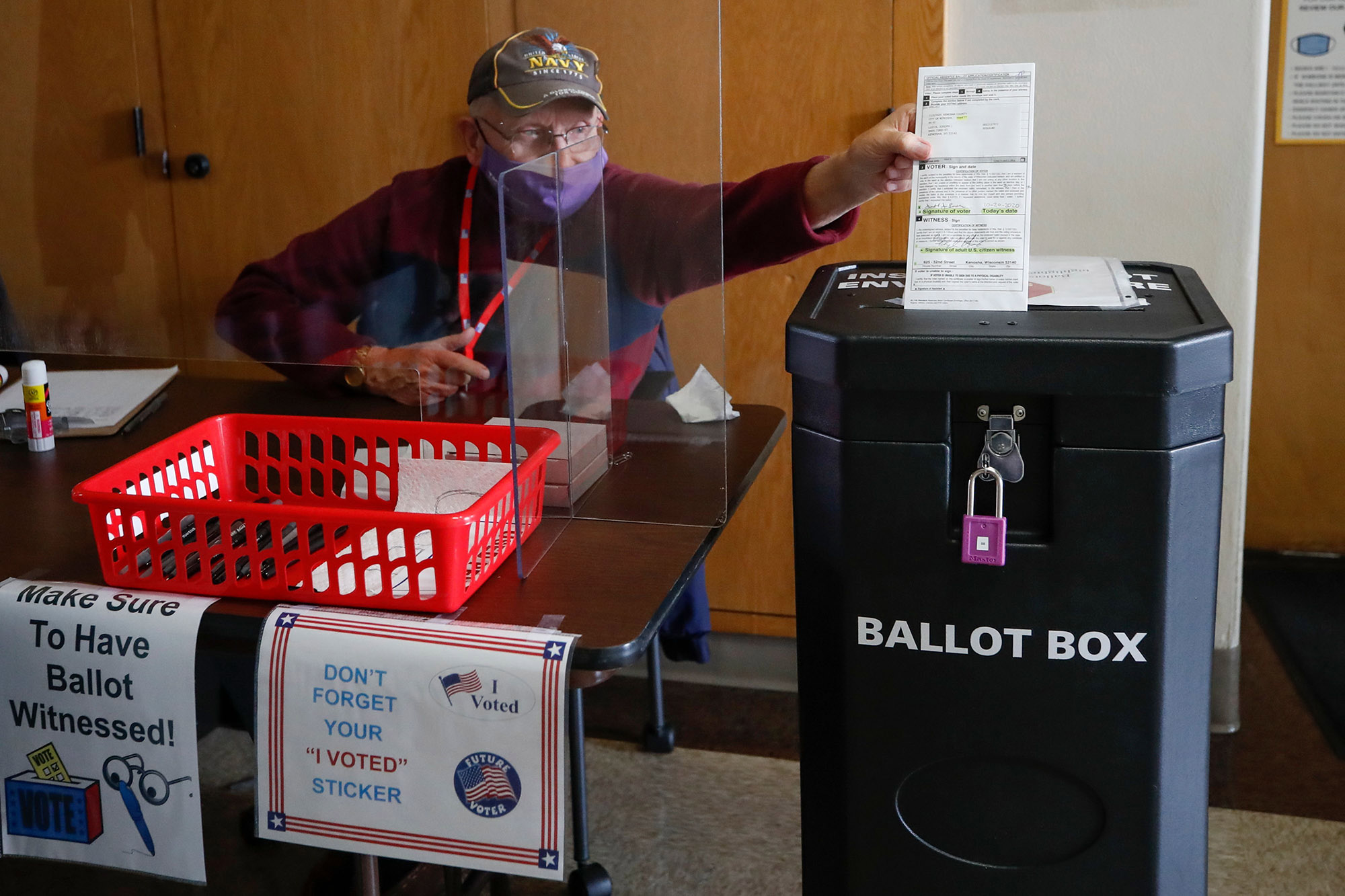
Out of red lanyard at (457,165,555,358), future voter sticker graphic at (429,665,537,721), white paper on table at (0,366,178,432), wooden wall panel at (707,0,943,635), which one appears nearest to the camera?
future voter sticker graphic at (429,665,537,721)

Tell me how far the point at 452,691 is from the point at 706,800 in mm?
1245

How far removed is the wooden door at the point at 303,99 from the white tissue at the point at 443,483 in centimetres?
94

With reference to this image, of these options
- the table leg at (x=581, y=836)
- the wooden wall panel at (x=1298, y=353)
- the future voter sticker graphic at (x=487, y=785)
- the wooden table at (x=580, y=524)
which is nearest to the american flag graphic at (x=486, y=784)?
the future voter sticker graphic at (x=487, y=785)

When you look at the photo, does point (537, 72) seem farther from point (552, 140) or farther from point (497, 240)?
point (497, 240)

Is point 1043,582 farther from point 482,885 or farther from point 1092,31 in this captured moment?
point 1092,31

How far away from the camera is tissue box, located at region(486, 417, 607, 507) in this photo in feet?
4.54

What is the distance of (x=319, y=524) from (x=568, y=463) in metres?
0.28

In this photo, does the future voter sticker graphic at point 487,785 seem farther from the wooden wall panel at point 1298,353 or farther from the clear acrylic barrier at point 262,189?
the wooden wall panel at point 1298,353

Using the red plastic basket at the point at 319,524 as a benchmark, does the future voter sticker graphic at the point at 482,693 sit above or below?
below

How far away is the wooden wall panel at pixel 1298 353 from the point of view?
3047 mm

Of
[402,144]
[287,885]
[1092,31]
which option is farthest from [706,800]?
[1092,31]

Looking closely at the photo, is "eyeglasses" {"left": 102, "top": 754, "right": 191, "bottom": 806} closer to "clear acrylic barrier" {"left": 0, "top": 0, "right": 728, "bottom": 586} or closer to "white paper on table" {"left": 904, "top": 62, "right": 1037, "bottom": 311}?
"clear acrylic barrier" {"left": 0, "top": 0, "right": 728, "bottom": 586}

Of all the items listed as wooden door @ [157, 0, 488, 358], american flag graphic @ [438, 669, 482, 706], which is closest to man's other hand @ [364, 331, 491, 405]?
wooden door @ [157, 0, 488, 358]

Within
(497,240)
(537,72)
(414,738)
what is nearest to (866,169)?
(537,72)
